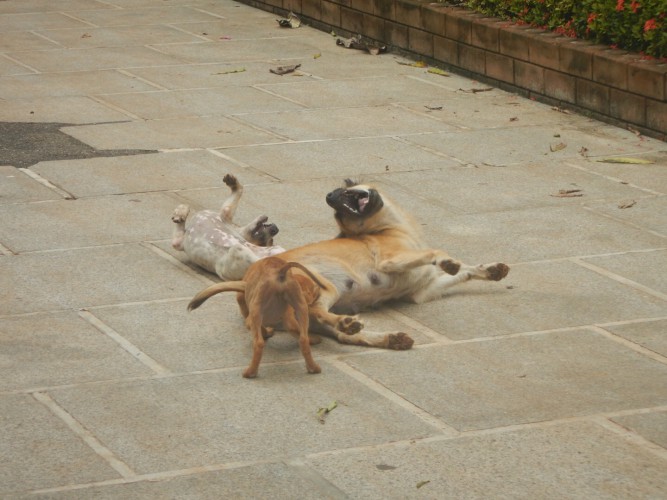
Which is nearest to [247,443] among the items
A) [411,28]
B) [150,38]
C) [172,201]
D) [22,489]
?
[22,489]

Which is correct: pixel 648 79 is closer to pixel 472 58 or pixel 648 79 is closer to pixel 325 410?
pixel 472 58

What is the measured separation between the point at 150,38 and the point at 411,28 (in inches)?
130

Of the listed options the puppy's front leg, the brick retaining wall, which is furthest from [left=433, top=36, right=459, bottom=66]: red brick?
the puppy's front leg

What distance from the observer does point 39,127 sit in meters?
10.8

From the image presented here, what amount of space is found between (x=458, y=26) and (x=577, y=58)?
200 centimetres

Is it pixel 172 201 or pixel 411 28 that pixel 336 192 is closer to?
pixel 172 201

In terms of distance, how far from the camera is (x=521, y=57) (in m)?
12.3

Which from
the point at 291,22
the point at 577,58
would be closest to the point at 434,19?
the point at 577,58

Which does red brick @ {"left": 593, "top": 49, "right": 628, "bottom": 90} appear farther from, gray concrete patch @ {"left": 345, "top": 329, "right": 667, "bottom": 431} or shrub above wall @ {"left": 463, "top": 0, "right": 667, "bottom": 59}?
gray concrete patch @ {"left": 345, "top": 329, "right": 667, "bottom": 431}

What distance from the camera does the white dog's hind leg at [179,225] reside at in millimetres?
7637

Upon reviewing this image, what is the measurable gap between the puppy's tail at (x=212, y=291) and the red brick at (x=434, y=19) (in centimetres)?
788

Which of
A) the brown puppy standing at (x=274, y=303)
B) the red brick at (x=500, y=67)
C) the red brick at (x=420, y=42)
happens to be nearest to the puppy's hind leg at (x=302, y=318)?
the brown puppy standing at (x=274, y=303)

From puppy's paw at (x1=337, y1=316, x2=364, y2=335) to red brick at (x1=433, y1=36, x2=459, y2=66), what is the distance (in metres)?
7.69

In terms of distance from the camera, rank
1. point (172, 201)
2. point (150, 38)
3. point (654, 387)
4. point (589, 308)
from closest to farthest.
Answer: point (654, 387)
point (589, 308)
point (172, 201)
point (150, 38)
